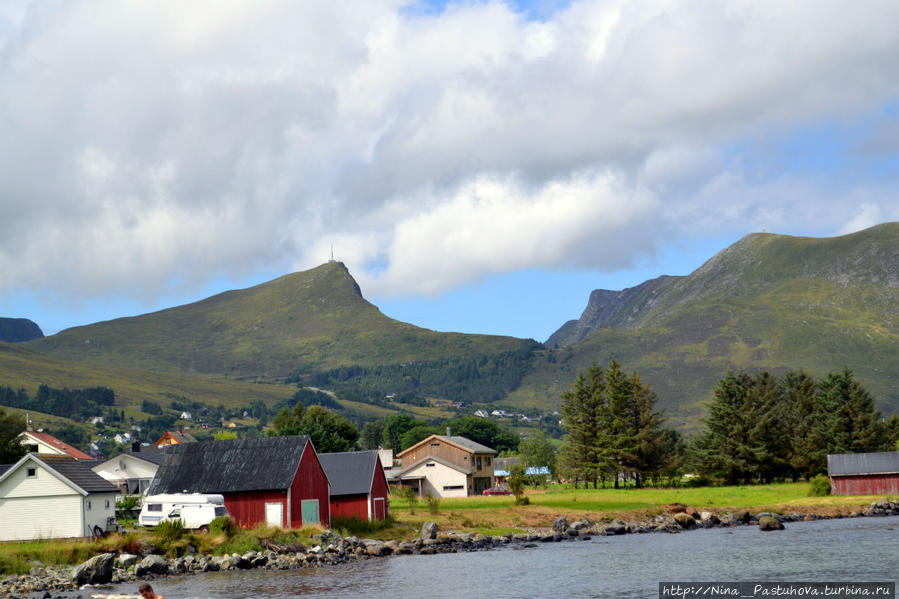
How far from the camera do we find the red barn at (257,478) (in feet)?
185

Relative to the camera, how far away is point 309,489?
58.3m

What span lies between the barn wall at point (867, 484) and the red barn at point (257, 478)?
47.5 metres

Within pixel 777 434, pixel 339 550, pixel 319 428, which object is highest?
pixel 319 428

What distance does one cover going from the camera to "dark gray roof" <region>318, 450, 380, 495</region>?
208 ft

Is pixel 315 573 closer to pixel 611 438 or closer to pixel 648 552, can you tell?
pixel 648 552

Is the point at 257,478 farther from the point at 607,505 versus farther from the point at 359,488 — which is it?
the point at 607,505

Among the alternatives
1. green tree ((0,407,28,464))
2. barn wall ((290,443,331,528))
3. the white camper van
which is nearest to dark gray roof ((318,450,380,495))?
barn wall ((290,443,331,528))

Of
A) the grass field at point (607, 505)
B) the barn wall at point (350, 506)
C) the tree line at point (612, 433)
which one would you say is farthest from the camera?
the tree line at point (612, 433)

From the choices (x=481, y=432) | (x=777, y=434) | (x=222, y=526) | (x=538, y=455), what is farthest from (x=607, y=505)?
(x=481, y=432)

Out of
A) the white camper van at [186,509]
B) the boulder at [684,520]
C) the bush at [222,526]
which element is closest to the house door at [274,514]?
the white camper van at [186,509]

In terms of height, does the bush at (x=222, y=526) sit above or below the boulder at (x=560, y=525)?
above

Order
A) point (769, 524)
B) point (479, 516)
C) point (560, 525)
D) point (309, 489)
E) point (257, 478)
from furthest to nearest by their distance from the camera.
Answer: point (479, 516) → point (560, 525) → point (769, 524) → point (309, 489) → point (257, 478)

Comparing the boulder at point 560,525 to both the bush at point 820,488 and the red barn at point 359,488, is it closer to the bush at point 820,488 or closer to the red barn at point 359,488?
the red barn at point 359,488

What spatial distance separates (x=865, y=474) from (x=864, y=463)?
985mm
